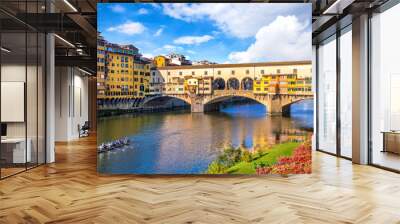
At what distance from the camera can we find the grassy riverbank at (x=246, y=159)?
6211mm

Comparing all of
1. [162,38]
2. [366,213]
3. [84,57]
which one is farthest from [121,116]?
[84,57]

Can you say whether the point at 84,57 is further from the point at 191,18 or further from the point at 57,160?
the point at 191,18

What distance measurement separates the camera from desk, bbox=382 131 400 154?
679 centimetres

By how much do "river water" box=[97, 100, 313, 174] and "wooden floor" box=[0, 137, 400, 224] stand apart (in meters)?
0.27

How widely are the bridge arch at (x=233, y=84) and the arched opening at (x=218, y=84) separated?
85 mm

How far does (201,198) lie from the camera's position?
4902 mm

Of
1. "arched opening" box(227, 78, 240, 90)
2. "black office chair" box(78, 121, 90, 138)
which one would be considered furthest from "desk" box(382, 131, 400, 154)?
"black office chair" box(78, 121, 90, 138)

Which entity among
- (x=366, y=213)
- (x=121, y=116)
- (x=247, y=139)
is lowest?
(x=366, y=213)

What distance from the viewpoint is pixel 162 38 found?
248 inches

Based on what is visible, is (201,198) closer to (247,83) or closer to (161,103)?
(161,103)

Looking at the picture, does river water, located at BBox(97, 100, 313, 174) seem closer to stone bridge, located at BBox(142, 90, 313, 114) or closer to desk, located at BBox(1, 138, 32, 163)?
stone bridge, located at BBox(142, 90, 313, 114)

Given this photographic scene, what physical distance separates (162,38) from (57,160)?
4.07 m

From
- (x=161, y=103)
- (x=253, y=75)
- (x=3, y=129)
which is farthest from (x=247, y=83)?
(x=3, y=129)

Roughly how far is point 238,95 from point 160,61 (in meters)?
1.41
